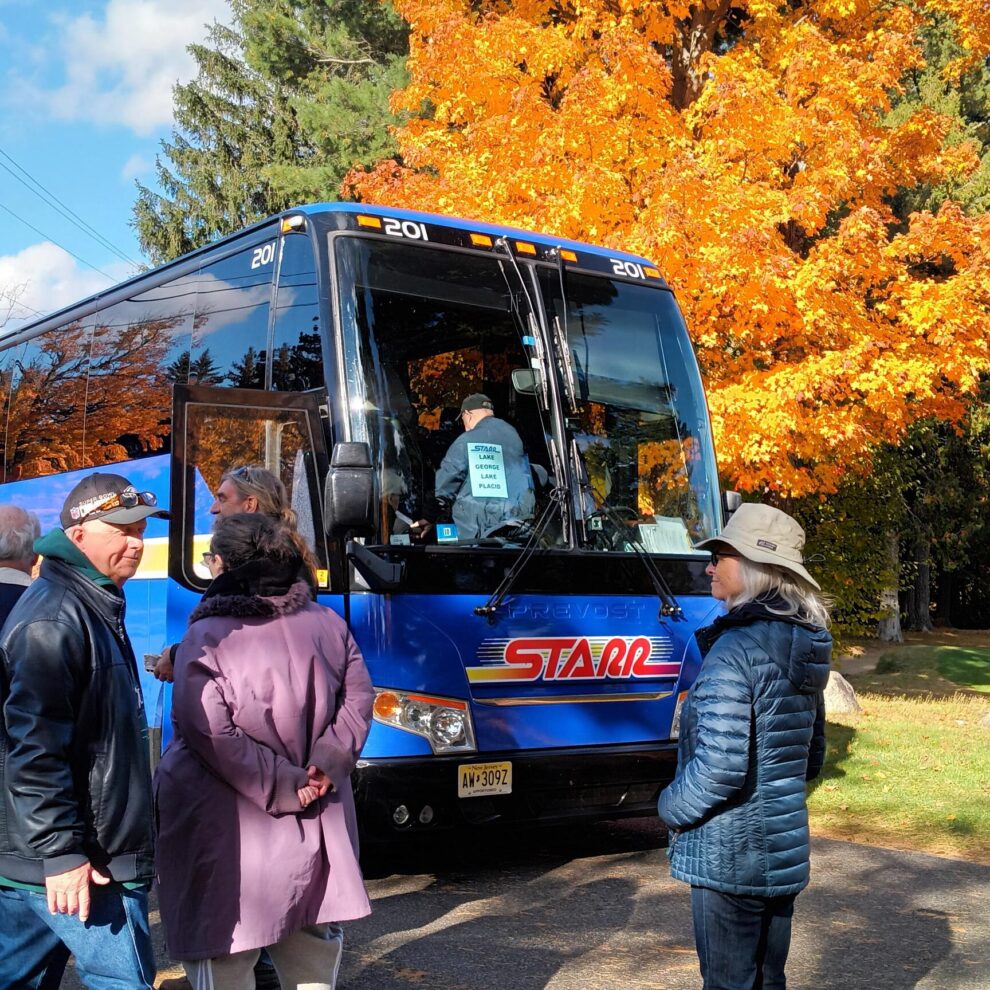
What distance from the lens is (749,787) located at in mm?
3400

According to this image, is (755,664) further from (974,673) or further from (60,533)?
(974,673)

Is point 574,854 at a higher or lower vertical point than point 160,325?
lower

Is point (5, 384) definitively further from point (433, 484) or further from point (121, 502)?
point (121, 502)

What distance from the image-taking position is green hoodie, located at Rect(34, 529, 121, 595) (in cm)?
330

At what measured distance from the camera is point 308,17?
2584 centimetres

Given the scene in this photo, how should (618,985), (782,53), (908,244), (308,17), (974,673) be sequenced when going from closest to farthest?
(618,985), (908,244), (782,53), (974,673), (308,17)

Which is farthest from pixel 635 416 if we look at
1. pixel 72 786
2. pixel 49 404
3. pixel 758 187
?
pixel 49 404

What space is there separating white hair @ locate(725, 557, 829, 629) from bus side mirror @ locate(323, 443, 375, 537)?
2.29m

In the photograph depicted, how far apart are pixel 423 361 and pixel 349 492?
4.09ft

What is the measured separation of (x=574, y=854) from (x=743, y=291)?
5.58 metres

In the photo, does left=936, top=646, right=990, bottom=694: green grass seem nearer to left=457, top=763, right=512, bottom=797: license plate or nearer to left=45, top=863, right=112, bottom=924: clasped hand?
left=457, top=763, right=512, bottom=797: license plate

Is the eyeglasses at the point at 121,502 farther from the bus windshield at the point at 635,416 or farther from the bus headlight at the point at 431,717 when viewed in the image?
the bus windshield at the point at 635,416

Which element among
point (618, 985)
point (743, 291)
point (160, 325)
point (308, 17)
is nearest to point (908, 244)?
point (743, 291)

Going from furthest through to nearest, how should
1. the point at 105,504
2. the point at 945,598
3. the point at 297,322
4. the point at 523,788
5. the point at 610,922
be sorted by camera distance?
the point at 945,598 → the point at 297,322 → the point at 523,788 → the point at 610,922 → the point at 105,504
